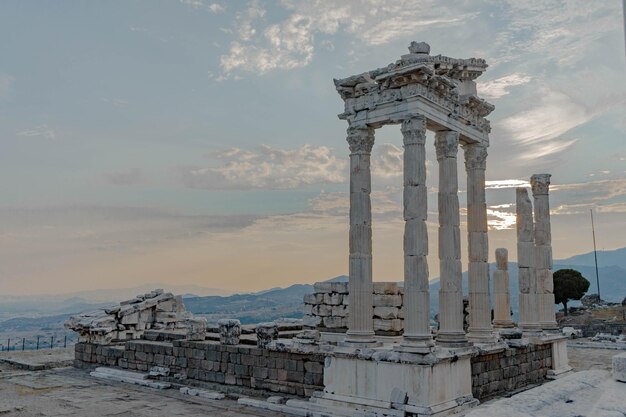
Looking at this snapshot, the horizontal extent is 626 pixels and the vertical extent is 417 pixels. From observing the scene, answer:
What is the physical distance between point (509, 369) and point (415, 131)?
7.76m

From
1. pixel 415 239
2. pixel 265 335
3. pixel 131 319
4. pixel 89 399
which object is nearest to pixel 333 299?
pixel 265 335

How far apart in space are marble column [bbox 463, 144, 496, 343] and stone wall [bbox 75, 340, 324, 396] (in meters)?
4.94

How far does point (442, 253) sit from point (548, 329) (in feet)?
24.1

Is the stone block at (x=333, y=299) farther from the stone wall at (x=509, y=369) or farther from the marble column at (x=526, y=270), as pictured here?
the marble column at (x=526, y=270)

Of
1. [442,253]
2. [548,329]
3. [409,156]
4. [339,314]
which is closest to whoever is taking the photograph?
[409,156]

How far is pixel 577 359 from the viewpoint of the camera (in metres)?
24.1

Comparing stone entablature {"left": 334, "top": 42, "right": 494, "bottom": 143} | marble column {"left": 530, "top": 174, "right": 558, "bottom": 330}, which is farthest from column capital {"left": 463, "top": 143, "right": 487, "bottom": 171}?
marble column {"left": 530, "top": 174, "right": 558, "bottom": 330}

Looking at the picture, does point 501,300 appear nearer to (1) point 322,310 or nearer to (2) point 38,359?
(1) point 322,310

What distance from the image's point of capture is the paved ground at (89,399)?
14.8m

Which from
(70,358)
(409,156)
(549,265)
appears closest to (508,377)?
(549,265)

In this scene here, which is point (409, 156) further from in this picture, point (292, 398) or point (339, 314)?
point (292, 398)

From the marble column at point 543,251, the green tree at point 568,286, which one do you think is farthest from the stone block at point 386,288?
the green tree at point 568,286

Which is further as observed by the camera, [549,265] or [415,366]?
[549,265]

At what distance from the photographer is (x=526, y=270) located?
67.3ft
